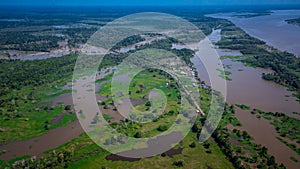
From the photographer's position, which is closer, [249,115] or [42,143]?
[42,143]

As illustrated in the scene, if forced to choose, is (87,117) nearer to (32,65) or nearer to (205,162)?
(205,162)

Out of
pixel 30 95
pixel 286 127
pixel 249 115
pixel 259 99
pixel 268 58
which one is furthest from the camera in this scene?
pixel 268 58

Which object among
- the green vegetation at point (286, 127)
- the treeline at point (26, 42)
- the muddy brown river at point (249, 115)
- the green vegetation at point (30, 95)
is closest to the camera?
the muddy brown river at point (249, 115)

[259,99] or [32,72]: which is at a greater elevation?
[32,72]

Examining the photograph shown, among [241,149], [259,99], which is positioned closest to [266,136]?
[241,149]

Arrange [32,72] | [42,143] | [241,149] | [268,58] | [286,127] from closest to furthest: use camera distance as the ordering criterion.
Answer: [241,149]
[42,143]
[286,127]
[32,72]
[268,58]

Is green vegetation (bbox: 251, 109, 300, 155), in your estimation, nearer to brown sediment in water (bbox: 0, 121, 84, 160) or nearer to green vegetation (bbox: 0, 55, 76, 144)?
brown sediment in water (bbox: 0, 121, 84, 160)

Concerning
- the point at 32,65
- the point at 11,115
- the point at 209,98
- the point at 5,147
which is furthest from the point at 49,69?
the point at 209,98

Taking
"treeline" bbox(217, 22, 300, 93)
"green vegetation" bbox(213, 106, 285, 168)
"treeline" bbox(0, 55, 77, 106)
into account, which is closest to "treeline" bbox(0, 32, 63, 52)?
"treeline" bbox(0, 55, 77, 106)

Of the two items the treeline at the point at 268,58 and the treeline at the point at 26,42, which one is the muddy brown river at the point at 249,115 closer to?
the treeline at the point at 268,58

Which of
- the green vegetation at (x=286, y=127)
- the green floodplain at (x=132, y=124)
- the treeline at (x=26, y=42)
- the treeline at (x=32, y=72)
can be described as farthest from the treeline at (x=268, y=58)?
the treeline at (x=26, y=42)

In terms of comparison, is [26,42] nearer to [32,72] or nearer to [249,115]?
[32,72]
